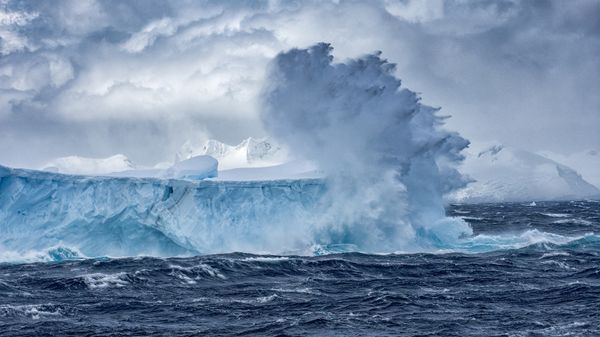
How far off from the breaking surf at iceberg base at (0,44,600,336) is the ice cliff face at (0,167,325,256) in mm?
58

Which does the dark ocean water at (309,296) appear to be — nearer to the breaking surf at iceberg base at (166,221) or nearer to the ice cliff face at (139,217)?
the breaking surf at iceberg base at (166,221)

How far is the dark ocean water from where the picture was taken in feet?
51.2

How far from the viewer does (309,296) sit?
1923cm

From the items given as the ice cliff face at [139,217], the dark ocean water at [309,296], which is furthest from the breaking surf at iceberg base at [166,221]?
the dark ocean water at [309,296]

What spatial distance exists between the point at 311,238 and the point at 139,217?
723 cm

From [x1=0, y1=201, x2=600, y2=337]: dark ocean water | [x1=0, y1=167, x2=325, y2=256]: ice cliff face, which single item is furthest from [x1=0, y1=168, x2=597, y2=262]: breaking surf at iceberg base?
[x1=0, y1=201, x2=600, y2=337]: dark ocean water

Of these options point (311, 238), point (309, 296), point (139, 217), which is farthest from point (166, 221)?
point (309, 296)

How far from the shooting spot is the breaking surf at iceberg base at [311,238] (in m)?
18.9

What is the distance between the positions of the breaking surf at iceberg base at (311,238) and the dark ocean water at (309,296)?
0.11 meters

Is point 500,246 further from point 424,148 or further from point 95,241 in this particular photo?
point 95,241

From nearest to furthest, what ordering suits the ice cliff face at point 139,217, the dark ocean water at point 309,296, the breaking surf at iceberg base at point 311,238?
1. the dark ocean water at point 309,296
2. the breaking surf at iceberg base at point 311,238
3. the ice cliff face at point 139,217

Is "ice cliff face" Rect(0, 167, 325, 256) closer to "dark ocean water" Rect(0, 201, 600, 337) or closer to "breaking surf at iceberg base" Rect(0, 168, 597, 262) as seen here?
"breaking surf at iceberg base" Rect(0, 168, 597, 262)

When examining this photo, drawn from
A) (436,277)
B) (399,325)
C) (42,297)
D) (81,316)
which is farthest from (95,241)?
(399,325)

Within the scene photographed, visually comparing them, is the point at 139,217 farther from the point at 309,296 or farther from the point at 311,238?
the point at 309,296
